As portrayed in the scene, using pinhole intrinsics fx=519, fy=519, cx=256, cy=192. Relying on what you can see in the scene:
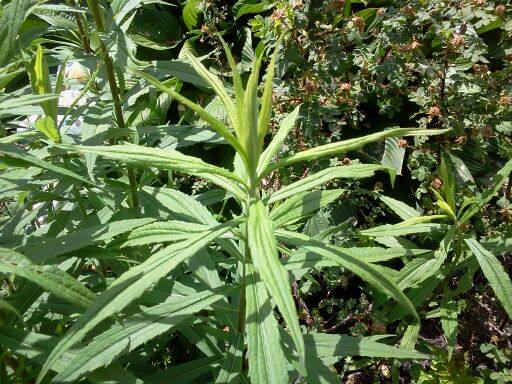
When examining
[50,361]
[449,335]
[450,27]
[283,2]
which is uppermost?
[283,2]

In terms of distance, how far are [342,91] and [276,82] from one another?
28 cm

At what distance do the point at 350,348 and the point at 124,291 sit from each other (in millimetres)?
639

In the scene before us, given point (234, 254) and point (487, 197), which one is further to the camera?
point (487, 197)

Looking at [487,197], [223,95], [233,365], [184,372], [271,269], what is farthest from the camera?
[487,197]

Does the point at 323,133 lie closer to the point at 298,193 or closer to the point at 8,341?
the point at 298,193

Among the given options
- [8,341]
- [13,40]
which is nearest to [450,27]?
[13,40]

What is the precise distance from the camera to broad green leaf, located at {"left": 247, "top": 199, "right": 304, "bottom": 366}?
31.8 inches

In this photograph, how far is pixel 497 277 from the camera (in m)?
1.47

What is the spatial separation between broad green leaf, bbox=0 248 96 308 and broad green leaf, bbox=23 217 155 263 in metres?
0.10

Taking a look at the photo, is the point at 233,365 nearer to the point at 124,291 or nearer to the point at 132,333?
the point at 132,333

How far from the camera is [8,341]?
104 cm

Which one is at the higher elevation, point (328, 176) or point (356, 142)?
point (356, 142)

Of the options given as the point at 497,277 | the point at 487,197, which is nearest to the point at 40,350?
the point at 497,277

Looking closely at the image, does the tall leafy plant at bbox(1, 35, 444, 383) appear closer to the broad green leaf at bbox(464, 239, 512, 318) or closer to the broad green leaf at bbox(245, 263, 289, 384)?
the broad green leaf at bbox(245, 263, 289, 384)
